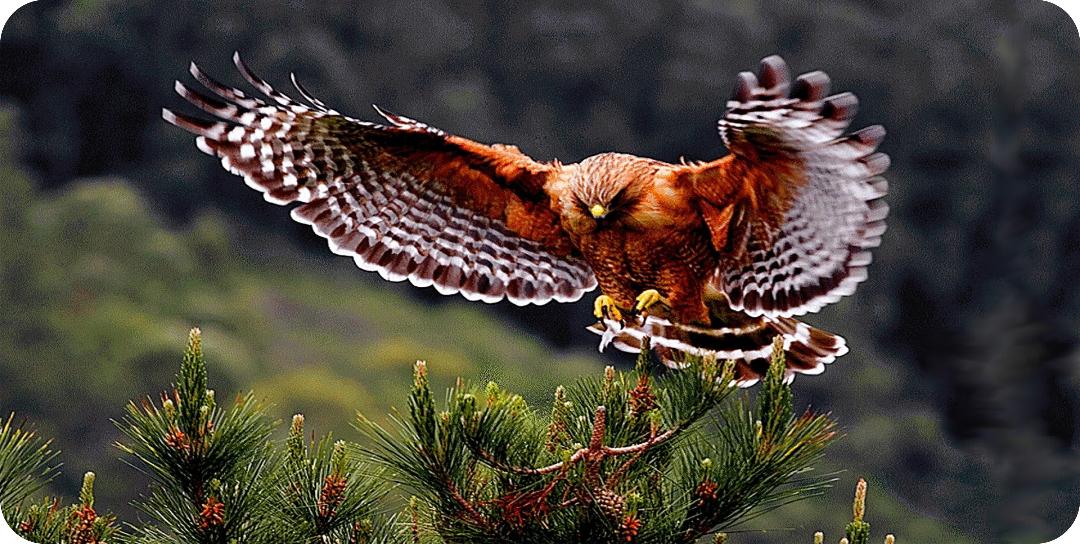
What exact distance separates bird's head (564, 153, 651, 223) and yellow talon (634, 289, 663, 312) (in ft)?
0.34

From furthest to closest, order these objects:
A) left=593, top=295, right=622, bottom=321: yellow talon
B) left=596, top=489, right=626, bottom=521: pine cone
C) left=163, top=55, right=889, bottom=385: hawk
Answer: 1. left=593, top=295, right=622, bottom=321: yellow talon
2. left=163, top=55, right=889, bottom=385: hawk
3. left=596, top=489, right=626, bottom=521: pine cone

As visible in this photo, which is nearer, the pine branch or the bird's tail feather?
the pine branch

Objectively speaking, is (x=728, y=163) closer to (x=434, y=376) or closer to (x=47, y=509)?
(x=47, y=509)

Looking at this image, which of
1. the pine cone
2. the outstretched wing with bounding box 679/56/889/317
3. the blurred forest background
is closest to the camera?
the pine cone

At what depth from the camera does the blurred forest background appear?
2.50 metres

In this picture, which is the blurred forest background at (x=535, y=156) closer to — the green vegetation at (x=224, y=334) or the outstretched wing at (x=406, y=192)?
the green vegetation at (x=224, y=334)

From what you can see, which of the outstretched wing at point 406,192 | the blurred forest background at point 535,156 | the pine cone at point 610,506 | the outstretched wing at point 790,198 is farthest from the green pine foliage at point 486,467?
the blurred forest background at point 535,156

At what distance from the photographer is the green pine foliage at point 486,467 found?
112cm

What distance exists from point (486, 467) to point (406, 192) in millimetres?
513

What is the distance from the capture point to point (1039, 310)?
2.47 m

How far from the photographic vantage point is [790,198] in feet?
4.72

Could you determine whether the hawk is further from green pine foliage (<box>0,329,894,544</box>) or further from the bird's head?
green pine foliage (<box>0,329,894,544</box>)

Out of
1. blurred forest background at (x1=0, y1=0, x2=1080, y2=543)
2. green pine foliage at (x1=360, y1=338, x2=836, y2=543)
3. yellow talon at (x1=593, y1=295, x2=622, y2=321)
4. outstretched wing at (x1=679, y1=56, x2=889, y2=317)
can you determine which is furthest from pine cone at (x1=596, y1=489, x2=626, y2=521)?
blurred forest background at (x1=0, y1=0, x2=1080, y2=543)

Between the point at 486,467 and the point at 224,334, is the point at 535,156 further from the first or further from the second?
the point at 486,467
